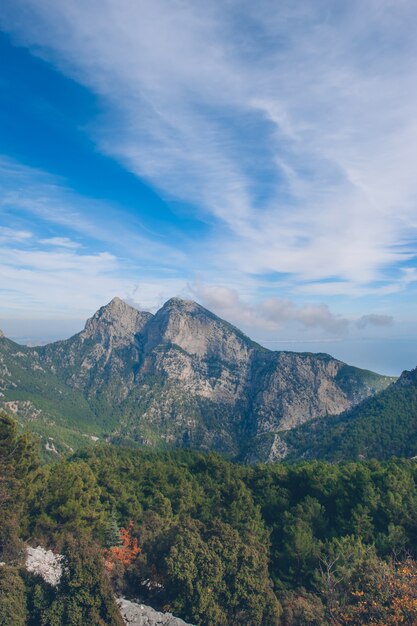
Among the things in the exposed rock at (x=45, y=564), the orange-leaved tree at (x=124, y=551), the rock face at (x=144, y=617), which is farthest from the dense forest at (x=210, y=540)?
the rock face at (x=144, y=617)

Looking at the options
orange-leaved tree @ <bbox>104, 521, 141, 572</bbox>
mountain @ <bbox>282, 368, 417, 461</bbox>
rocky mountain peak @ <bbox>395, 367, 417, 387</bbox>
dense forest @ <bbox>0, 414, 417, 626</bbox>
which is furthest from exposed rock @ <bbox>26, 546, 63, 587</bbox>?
rocky mountain peak @ <bbox>395, 367, 417, 387</bbox>

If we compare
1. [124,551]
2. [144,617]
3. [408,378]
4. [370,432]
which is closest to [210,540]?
[144,617]

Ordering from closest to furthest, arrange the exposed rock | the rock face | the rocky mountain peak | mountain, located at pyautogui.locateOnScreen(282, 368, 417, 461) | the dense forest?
1. the dense forest
2. the rock face
3. the exposed rock
4. mountain, located at pyautogui.locateOnScreen(282, 368, 417, 461)
5. the rocky mountain peak

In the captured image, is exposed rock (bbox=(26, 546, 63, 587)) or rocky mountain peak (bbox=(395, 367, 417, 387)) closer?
exposed rock (bbox=(26, 546, 63, 587))

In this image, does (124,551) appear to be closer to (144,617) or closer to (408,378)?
(144,617)

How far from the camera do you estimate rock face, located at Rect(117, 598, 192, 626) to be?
22891 mm

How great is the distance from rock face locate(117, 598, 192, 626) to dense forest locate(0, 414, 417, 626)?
114 cm

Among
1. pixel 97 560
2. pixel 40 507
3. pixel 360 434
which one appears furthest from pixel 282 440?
pixel 97 560

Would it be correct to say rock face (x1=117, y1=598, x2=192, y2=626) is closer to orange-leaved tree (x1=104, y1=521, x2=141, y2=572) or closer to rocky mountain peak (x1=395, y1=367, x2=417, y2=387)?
orange-leaved tree (x1=104, y1=521, x2=141, y2=572)

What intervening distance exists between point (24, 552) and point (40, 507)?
910 centimetres

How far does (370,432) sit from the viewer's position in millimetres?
123125

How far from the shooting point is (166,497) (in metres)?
48.7

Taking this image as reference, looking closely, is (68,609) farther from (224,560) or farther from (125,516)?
(125,516)

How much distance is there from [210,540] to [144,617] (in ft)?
19.6
